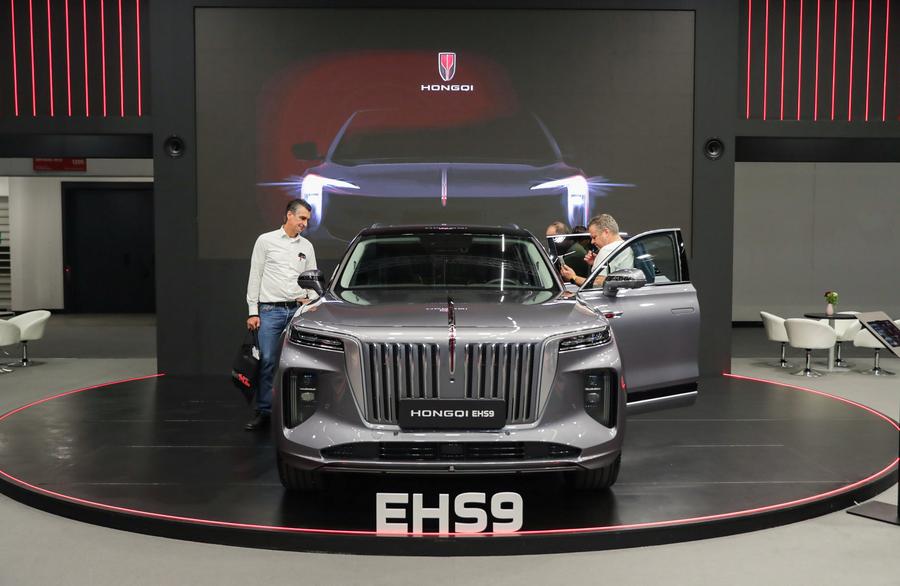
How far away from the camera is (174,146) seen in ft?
27.7

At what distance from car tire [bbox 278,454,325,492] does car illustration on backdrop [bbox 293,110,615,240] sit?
467 centimetres

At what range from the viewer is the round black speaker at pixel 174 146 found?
27.6ft

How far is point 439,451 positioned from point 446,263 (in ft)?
4.74

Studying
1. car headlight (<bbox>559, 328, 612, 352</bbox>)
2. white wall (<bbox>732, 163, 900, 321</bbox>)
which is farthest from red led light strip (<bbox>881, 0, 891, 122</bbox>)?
car headlight (<bbox>559, 328, 612, 352</bbox>)

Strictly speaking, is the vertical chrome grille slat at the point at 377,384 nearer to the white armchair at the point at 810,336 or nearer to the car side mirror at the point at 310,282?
the car side mirror at the point at 310,282

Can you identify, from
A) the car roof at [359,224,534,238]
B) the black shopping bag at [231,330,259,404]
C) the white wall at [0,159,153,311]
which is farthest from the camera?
the white wall at [0,159,153,311]

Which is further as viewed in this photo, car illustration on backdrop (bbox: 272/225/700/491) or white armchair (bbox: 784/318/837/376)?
white armchair (bbox: 784/318/837/376)

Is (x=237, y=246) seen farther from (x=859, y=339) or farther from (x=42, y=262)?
(x=42, y=262)

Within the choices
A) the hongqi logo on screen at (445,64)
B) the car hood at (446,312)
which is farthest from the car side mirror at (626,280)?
the hongqi logo on screen at (445,64)

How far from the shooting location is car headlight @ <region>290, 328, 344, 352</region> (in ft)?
11.9

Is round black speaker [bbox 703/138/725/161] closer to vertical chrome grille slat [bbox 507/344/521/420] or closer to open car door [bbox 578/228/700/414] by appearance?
open car door [bbox 578/228/700/414]

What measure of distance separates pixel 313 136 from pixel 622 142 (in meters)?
3.21

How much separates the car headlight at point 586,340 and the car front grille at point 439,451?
0.44 metres

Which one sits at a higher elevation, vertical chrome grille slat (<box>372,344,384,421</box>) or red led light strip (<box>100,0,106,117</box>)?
red led light strip (<box>100,0,106,117</box>)
